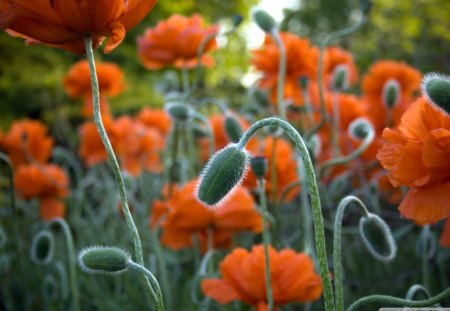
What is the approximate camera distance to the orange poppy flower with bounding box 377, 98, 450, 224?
79cm

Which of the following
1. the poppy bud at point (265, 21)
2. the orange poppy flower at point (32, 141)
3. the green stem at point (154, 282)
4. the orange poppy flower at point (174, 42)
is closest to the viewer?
the green stem at point (154, 282)

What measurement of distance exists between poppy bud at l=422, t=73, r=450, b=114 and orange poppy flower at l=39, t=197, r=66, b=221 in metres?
1.98

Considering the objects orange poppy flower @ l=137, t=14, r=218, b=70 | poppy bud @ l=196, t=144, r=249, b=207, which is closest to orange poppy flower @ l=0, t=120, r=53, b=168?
orange poppy flower @ l=137, t=14, r=218, b=70

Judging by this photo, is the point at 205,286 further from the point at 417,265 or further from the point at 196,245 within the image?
the point at 417,265

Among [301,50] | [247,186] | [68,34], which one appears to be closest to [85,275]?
[247,186]

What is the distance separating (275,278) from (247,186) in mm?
564

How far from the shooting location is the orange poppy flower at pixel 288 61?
6.40 feet

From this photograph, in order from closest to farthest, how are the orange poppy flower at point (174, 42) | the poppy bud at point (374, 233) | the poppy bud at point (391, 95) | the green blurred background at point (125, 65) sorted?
the poppy bud at point (374, 233) < the poppy bud at point (391, 95) < the orange poppy flower at point (174, 42) < the green blurred background at point (125, 65)

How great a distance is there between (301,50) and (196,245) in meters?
0.72

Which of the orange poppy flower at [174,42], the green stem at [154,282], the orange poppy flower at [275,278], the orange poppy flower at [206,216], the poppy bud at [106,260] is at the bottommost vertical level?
the orange poppy flower at [275,278]

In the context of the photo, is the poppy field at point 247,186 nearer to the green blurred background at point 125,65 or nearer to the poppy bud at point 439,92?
the poppy bud at point 439,92

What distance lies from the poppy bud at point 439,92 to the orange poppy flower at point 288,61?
1.16 metres

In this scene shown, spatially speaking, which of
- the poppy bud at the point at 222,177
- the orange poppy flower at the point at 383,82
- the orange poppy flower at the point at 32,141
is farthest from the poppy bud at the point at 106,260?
the orange poppy flower at the point at 32,141

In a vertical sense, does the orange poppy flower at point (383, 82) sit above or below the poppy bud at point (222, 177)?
above
